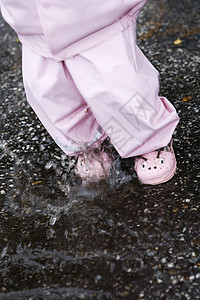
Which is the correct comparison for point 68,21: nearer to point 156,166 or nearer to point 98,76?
point 98,76

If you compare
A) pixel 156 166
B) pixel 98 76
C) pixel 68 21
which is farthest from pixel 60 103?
pixel 156 166

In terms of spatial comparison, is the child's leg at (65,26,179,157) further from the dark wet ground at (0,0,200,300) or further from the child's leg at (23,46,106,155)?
the dark wet ground at (0,0,200,300)

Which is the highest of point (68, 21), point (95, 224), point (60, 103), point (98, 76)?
point (68, 21)

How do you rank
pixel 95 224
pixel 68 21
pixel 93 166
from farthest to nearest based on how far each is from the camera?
pixel 93 166
pixel 95 224
pixel 68 21

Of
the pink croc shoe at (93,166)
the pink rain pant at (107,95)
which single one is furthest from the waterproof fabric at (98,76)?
the pink croc shoe at (93,166)

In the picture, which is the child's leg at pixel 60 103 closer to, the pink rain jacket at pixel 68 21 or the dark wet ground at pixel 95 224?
the pink rain jacket at pixel 68 21

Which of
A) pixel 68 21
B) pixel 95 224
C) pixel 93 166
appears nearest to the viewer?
pixel 68 21

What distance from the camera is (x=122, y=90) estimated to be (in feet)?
5.21

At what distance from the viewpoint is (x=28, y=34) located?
5.30ft

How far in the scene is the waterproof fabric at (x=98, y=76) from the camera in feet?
5.08

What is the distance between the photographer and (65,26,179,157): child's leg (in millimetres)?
1573

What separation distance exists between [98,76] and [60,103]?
0.70ft

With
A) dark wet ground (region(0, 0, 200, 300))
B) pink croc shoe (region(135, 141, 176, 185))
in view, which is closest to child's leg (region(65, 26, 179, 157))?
pink croc shoe (region(135, 141, 176, 185))

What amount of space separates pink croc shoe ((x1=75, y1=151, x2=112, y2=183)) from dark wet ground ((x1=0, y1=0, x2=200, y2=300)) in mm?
42
